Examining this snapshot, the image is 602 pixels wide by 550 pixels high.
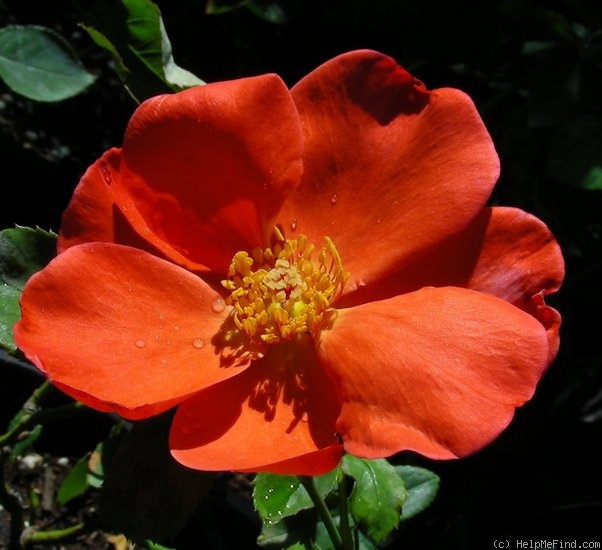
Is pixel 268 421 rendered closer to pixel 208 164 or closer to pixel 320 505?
pixel 320 505

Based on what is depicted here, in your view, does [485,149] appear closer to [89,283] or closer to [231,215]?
[231,215]

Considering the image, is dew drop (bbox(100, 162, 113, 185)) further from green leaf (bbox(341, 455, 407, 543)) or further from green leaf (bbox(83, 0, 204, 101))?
green leaf (bbox(341, 455, 407, 543))

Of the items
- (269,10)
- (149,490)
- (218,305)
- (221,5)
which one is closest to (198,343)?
(218,305)

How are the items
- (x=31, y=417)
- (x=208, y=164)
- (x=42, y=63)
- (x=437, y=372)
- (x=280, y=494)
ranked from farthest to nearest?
(x=42, y=63) < (x=31, y=417) < (x=280, y=494) < (x=208, y=164) < (x=437, y=372)

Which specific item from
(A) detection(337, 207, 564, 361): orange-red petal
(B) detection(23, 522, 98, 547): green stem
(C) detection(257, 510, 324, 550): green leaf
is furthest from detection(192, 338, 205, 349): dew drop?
(B) detection(23, 522, 98, 547): green stem

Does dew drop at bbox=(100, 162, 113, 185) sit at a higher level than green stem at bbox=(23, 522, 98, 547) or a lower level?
higher
